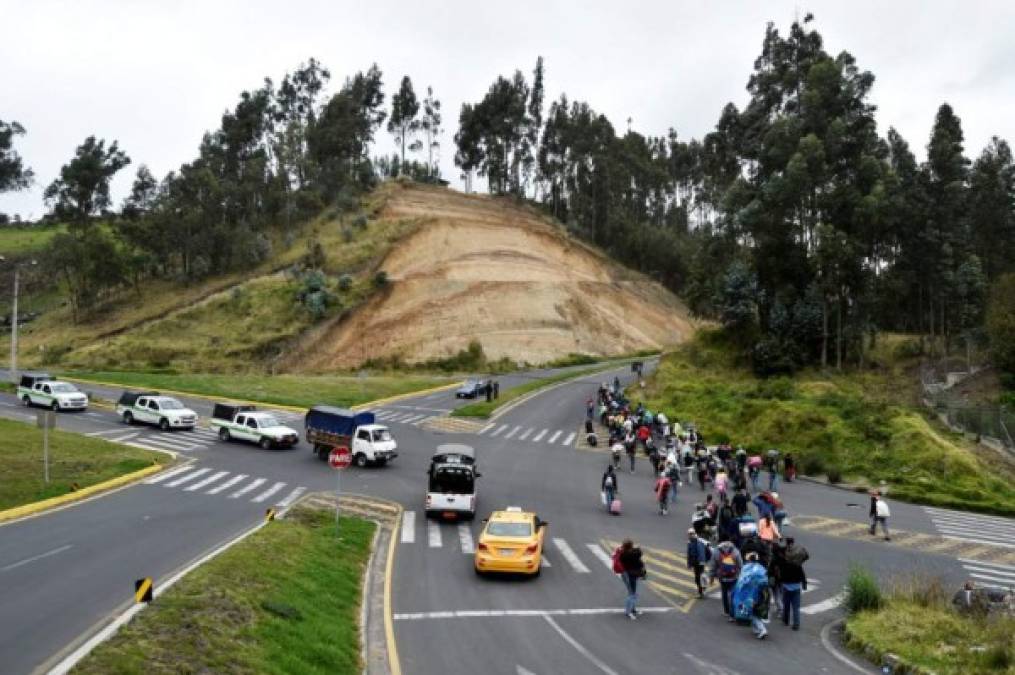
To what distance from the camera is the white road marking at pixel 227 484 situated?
2906cm

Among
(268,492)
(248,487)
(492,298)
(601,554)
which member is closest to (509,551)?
(601,554)

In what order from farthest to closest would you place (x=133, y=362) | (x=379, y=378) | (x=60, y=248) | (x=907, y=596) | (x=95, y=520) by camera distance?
(x=60, y=248), (x=133, y=362), (x=379, y=378), (x=95, y=520), (x=907, y=596)

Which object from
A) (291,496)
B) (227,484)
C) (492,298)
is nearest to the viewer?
(291,496)

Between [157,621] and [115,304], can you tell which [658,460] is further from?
[115,304]

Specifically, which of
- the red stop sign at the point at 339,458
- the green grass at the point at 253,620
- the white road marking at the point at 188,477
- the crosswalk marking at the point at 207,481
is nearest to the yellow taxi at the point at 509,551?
the green grass at the point at 253,620

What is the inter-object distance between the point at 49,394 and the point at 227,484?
2309 centimetres

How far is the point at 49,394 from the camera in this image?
46.8 meters

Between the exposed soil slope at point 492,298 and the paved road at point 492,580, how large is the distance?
132ft

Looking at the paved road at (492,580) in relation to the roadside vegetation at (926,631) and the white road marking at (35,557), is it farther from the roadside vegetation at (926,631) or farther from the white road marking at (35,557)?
the roadside vegetation at (926,631)

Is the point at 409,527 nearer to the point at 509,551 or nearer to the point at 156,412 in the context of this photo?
the point at 509,551

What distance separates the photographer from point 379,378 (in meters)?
69.7

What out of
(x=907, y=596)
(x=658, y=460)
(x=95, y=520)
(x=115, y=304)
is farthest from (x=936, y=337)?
(x=115, y=304)

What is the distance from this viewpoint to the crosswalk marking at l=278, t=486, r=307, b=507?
27.3 meters

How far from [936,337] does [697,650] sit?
6693 centimetres
